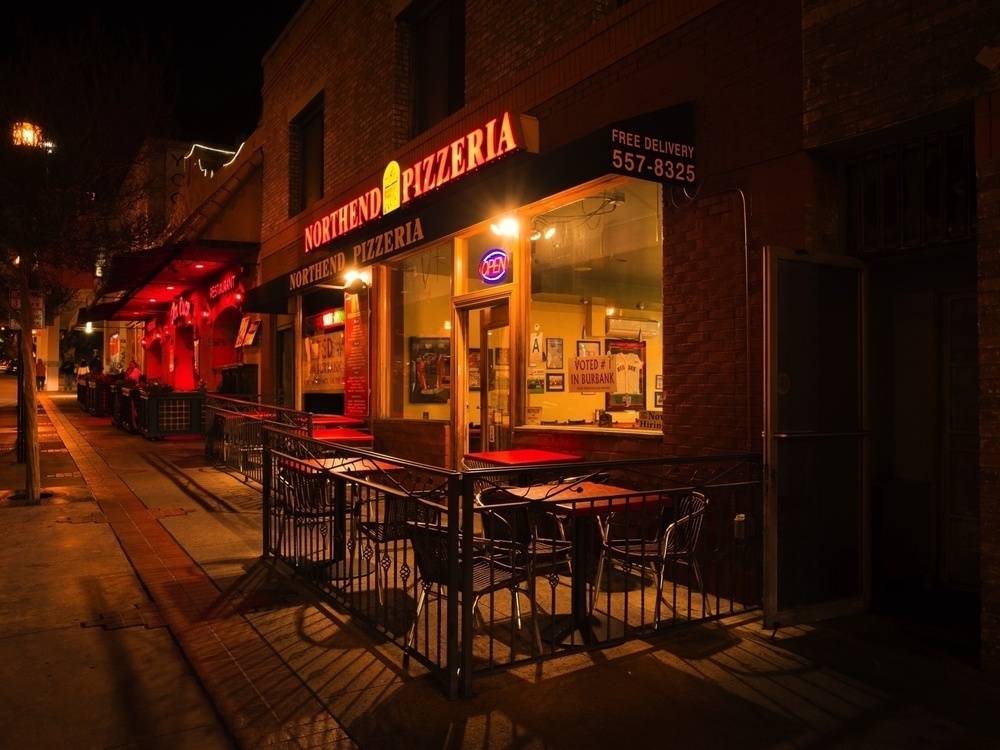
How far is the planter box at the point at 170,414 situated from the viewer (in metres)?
17.5

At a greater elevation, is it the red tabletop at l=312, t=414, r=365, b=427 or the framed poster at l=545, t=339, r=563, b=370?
the framed poster at l=545, t=339, r=563, b=370

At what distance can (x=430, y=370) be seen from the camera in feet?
33.7

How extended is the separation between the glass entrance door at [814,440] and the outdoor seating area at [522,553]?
0.99 feet

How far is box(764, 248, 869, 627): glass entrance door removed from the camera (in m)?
5.01

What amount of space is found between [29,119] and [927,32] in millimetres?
10068

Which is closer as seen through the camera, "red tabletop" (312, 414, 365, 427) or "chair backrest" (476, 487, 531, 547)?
"chair backrest" (476, 487, 531, 547)

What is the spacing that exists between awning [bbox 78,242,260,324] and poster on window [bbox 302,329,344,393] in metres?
3.51

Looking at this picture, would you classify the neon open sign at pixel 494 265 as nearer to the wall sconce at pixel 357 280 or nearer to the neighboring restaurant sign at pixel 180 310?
the wall sconce at pixel 357 280

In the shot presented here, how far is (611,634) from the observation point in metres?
4.94

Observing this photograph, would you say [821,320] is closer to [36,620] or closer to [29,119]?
[36,620]

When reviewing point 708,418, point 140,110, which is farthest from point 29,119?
point 708,418

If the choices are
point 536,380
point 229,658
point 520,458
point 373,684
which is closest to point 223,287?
point 536,380

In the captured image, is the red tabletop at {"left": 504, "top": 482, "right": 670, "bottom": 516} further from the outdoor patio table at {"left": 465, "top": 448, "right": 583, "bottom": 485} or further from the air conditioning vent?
the air conditioning vent

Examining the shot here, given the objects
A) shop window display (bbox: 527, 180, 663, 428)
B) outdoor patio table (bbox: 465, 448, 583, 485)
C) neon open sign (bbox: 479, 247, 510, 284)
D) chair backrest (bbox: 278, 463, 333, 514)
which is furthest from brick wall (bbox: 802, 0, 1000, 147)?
chair backrest (bbox: 278, 463, 333, 514)
